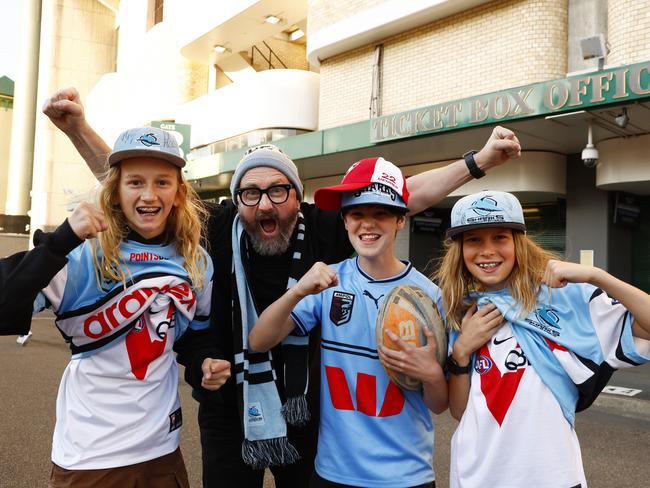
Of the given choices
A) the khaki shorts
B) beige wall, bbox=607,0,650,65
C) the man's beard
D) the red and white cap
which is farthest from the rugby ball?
beige wall, bbox=607,0,650,65

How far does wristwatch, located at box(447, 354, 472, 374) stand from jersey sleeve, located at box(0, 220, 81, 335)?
1564 millimetres

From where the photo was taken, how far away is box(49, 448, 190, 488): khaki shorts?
7.86 ft

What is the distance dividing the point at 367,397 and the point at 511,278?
0.81 m

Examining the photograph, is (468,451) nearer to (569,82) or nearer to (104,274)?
(104,274)

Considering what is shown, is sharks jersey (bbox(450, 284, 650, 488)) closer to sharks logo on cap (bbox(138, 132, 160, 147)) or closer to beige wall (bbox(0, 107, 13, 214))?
sharks logo on cap (bbox(138, 132, 160, 147))

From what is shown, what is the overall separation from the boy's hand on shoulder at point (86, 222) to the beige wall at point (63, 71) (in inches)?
1549

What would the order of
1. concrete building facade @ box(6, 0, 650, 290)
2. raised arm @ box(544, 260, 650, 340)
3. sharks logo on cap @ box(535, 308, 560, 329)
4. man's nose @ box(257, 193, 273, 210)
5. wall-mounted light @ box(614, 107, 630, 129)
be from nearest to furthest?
raised arm @ box(544, 260, 650, 340)
sharks logo on cap @ box(535, 308, 560, 329)
man's nose @ box(257, 193, 273, 210)
wall-mounted light @ box(614, 107, 630, 129)
concrete building facade @ box(6, 0, 650, 290)

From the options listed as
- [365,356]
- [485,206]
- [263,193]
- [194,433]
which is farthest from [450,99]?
[365,356]

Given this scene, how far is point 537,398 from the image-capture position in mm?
2387

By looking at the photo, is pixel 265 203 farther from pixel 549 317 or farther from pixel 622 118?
pixel 622 118

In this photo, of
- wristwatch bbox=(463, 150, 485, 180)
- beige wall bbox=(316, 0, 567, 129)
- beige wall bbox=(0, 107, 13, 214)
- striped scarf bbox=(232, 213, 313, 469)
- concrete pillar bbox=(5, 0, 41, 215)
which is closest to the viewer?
striped scarf bbox=(232, 213, 313, 469)

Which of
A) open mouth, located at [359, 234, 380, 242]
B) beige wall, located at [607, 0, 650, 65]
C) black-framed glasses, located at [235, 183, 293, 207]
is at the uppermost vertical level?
beige wall, located at [607, 0, 650, 65]

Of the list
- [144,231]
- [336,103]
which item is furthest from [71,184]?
[144,231]

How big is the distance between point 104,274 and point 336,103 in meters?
16.0
